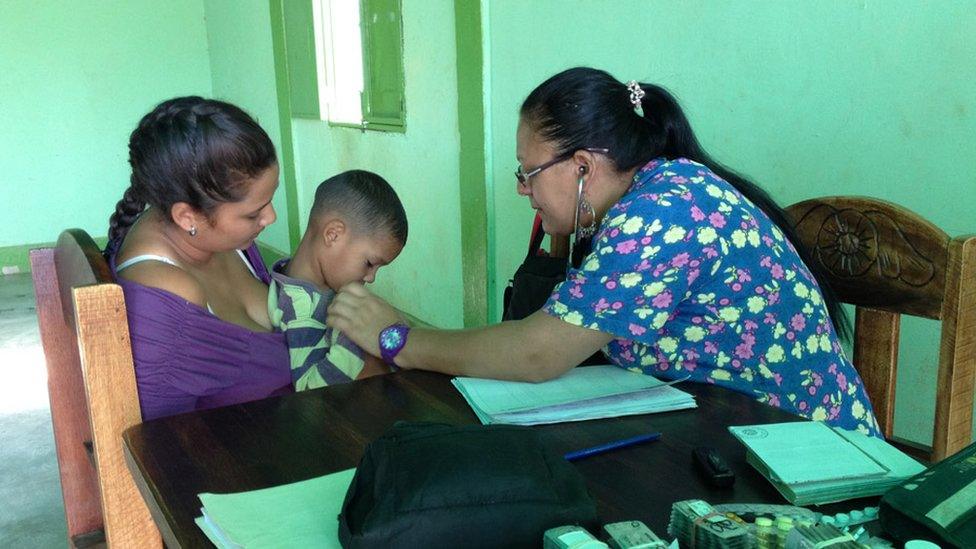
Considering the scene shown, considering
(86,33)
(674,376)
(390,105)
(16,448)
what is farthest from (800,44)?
(86,33)

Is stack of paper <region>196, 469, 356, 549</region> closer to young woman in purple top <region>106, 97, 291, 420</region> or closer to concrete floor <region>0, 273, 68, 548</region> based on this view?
young woman in purple top <region>106, 97, 291, 420</region>

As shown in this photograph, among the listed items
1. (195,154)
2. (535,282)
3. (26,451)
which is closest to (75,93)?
(26,451)

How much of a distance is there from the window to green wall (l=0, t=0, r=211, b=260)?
9.67 feet

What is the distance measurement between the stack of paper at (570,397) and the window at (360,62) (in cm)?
275

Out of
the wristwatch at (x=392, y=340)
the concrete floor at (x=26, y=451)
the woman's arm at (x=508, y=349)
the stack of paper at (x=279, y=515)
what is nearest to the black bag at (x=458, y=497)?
the stack of paper at (x=279, y=515)

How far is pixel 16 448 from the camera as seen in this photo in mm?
3227

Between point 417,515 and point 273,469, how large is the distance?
1.16 ft

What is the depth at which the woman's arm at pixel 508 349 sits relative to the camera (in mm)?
1244

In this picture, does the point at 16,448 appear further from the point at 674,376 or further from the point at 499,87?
the point at 674,376

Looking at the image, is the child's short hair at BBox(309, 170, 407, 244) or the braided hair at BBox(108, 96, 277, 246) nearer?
the braided hair at BBox(108, 96, 277, 246)

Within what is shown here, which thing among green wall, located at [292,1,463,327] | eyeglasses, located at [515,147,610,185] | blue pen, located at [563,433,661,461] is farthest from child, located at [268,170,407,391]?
green wall, located at [292,1,463,327]

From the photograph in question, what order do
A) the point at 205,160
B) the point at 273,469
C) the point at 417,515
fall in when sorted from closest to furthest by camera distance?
1. the point at 417,515
2. the point at 273,469
3. the point at 205,160

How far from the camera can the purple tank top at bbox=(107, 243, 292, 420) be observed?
4.17ft

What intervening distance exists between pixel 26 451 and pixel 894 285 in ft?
10.4
